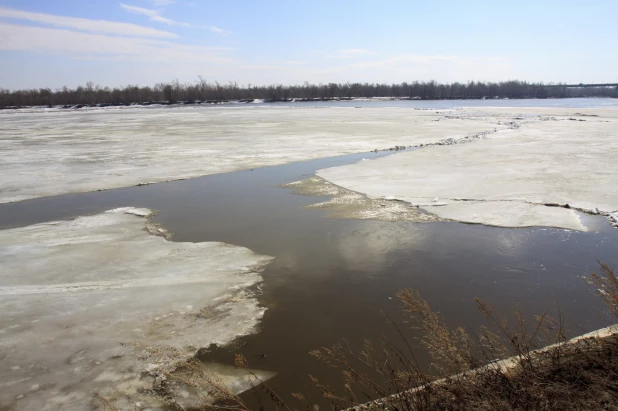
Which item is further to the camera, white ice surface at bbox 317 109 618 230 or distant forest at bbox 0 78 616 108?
distant forest at bbox 0 78 616 108

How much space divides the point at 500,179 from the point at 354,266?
20.6ft

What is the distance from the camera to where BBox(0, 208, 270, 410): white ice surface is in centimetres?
339

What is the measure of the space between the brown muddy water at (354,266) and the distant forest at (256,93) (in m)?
79.5

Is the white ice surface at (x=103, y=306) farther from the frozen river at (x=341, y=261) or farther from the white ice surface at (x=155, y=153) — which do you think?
the white ice surface at (x=155, y=153)

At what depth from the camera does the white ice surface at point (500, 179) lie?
7664 mm

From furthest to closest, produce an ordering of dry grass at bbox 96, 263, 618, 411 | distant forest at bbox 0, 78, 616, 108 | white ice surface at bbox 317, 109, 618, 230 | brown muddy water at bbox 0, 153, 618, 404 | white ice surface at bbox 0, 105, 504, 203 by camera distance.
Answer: distant forest at bbox 0, 78, 616, 108 → white ice surface at bbox 0, 105, 504, 203 → white ice surface at bbox 317, 109, 618, 230 → brown muddy water at bbox 0, 153, 618, 404 → dry grass at bbox 96, 263, 618, 411

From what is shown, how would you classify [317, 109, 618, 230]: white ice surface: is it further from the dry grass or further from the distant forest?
the distant forest

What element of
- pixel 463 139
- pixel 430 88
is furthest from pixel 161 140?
pixel 430 88

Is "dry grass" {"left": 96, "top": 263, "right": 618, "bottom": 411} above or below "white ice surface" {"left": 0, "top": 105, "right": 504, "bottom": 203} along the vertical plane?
below

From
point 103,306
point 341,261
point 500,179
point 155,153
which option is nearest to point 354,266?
point 341,261

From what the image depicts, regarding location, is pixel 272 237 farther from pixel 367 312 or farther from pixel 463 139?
pixel 463 139

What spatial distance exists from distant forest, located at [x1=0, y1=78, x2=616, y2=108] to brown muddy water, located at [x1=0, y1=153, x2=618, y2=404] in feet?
261

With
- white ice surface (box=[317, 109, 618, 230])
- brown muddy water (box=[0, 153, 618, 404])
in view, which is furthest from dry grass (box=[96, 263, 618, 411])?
white ice surface (box=[317, 109, 618, 230])

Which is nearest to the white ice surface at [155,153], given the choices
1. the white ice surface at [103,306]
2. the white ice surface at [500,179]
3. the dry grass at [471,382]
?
the white ice surface at [500,179]
